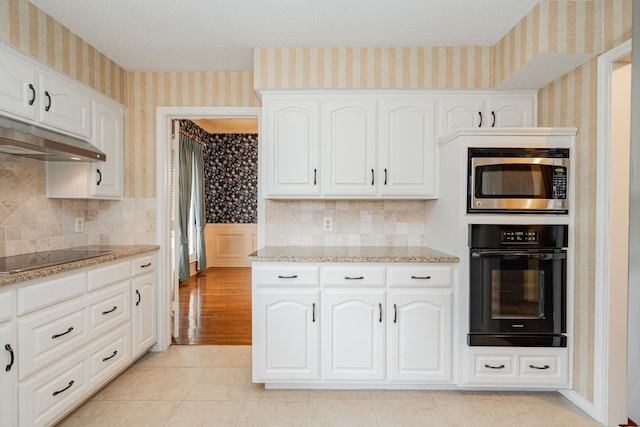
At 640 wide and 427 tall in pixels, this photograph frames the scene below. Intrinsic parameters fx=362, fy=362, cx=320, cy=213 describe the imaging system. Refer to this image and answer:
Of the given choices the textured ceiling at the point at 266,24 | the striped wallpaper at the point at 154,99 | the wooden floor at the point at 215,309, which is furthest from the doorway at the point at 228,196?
the textured ceiling at the point at 266,24

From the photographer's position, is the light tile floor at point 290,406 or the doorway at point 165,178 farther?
the doorway at point 165,178

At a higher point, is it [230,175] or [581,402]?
[230,175]

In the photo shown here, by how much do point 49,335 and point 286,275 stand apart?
134 centimetres

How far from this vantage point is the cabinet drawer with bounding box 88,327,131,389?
2287 mm

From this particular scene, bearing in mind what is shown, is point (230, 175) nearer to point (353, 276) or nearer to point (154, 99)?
point (154, 99)

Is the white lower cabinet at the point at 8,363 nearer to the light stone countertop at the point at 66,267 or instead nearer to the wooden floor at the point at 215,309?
the light stone countertop at the point at 66,267

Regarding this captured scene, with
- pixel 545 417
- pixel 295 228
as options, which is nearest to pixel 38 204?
pixel 295 228

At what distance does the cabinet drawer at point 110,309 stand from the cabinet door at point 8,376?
1.80 feet

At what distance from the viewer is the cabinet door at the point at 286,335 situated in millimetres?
2459

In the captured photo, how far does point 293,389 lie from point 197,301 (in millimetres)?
2607

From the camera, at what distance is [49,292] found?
1.90 m

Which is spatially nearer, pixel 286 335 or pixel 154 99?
pixel 286 335

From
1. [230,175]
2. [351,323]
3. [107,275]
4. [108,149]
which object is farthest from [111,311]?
[230,175]

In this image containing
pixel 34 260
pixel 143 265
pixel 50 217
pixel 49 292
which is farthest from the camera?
pixel 143 265
